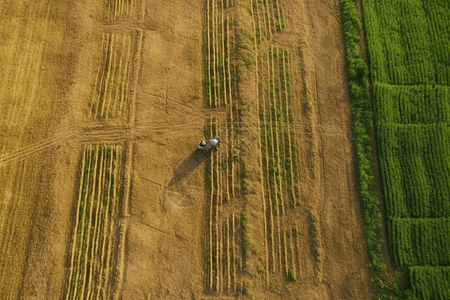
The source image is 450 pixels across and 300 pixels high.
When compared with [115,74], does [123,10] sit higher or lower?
higher

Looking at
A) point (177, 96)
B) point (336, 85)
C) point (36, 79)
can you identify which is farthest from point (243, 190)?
point (36, 79)

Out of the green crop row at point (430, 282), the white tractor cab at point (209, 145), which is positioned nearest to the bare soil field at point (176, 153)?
the white tractor cab at point (209, 145)

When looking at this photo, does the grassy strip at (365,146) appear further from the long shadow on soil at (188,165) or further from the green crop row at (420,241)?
the long shadow on soil at (188,165)

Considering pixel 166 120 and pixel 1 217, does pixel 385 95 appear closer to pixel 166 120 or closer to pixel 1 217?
pixel 166 120

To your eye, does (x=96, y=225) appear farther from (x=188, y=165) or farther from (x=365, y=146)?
(x=365, y=146)

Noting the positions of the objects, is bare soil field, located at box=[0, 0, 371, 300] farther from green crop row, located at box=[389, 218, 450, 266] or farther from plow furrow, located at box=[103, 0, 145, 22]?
green crop row, located at box=[389, 218, 450, 266]

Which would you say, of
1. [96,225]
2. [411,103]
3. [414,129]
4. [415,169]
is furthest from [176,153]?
[411,103]

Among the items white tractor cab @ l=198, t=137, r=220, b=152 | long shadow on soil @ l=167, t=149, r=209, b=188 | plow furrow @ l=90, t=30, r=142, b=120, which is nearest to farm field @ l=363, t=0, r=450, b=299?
white tractor cab @ l=198, t=137, r=220, b=152
